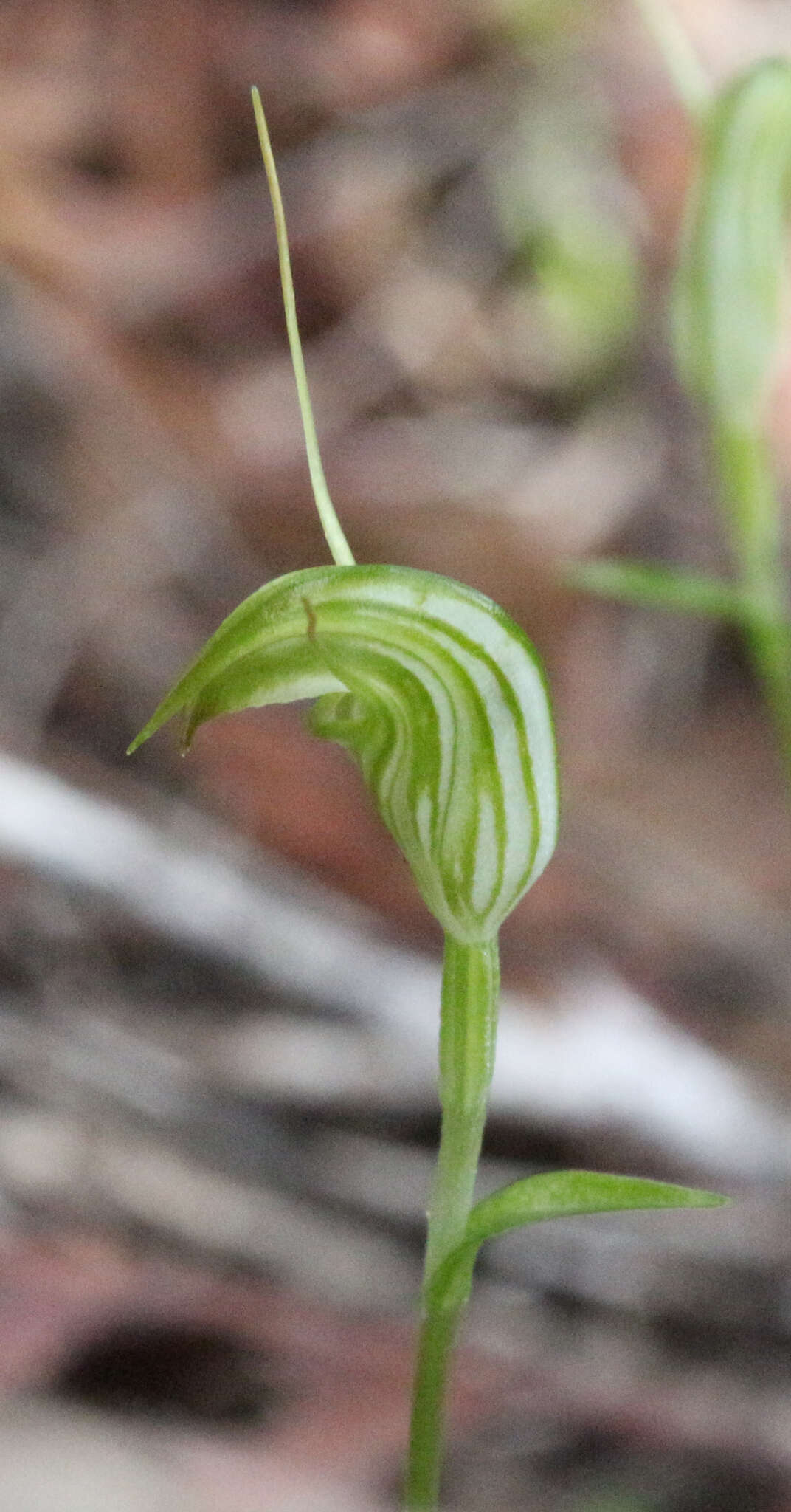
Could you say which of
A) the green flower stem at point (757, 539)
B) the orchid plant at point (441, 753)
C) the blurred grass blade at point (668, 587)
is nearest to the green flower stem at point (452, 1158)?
the orchid plant at point (441, 753)

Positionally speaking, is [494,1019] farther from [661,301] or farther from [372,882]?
[661,301]

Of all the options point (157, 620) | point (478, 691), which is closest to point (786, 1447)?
point (478, 691)

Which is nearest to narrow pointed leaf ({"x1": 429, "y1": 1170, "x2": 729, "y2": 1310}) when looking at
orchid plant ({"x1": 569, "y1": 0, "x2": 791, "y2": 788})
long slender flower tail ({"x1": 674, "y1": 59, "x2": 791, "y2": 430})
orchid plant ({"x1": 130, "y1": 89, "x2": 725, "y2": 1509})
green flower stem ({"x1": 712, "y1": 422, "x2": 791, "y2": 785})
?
orchid plant ({"x1": 130, "y1": 89, "x2": 725, "y2": 1509})

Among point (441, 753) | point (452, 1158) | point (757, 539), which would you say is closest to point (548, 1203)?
point (452, 1158)

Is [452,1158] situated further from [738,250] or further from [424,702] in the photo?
[738,250]

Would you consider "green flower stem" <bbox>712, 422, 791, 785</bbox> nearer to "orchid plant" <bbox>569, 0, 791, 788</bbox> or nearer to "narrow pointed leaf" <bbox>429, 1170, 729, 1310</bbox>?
"orchid plant" <bbox>569, 0, 791, 788</bbox>

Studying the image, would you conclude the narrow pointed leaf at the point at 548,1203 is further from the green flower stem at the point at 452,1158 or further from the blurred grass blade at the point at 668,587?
the blurred grass blade at the point at 668,587
